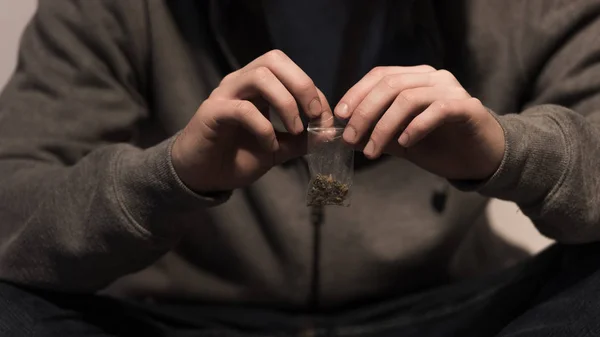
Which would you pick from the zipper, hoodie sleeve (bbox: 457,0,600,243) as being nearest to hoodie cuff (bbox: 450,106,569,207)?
hoodie sleeve (bbox: 457,0,600,243)

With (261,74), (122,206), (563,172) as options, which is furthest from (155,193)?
(563,172)

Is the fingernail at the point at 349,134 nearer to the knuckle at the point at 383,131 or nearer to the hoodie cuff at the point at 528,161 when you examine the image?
the knuckle at the point at 383,131

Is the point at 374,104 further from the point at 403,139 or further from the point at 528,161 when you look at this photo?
the point at 528,161

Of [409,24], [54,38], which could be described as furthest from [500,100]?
[54,38]

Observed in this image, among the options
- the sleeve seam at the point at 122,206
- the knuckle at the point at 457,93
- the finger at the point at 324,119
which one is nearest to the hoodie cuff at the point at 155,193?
the sleeve seam at the point at 122,206

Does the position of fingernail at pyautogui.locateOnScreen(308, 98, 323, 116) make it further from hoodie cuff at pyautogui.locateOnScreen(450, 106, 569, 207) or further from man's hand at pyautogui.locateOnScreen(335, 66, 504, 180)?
hoodie cuff at pyautogui.locateOnScreen(450, 106, 569, 207)

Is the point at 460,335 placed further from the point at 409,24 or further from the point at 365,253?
the point at 409,24

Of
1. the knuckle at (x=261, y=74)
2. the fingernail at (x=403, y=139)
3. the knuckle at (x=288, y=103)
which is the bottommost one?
the fingernail at (x=403, y=139)
